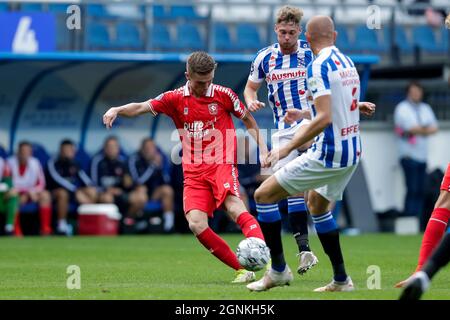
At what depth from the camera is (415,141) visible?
1992cm

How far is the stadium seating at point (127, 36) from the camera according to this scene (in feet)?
72.5

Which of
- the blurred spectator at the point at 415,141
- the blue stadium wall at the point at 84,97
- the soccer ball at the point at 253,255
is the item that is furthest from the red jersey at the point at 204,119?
the blurred spectator at the point at 415,141

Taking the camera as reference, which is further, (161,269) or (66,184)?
(66,184)

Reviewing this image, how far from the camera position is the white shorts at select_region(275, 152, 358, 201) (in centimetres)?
842

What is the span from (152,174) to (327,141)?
10.9 meters

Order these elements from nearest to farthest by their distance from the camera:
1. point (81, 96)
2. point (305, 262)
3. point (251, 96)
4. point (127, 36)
Result: point (305, 262) → point (251, 96) → point (81, 96) → point (127, 36)

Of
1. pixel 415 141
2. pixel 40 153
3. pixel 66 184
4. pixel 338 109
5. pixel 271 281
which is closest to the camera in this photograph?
pixel 338 109

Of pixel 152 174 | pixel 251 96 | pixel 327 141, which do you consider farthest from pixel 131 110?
pixel 152 174

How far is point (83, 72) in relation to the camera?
62.8 feet

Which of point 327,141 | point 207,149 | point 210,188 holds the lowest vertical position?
point 210,188

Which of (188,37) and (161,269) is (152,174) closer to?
(188,37)

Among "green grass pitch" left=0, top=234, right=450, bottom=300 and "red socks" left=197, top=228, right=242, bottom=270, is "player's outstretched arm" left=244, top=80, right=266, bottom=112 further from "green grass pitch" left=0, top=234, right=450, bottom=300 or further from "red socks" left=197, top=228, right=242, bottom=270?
"green grass pitch" left=0, top=234, right=450, bottom=300

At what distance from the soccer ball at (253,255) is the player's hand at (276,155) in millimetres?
942

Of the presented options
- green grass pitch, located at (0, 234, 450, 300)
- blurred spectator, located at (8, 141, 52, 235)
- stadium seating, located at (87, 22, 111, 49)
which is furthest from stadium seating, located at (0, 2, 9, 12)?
green grass pitch, located at (0, 234, 450, 300)
